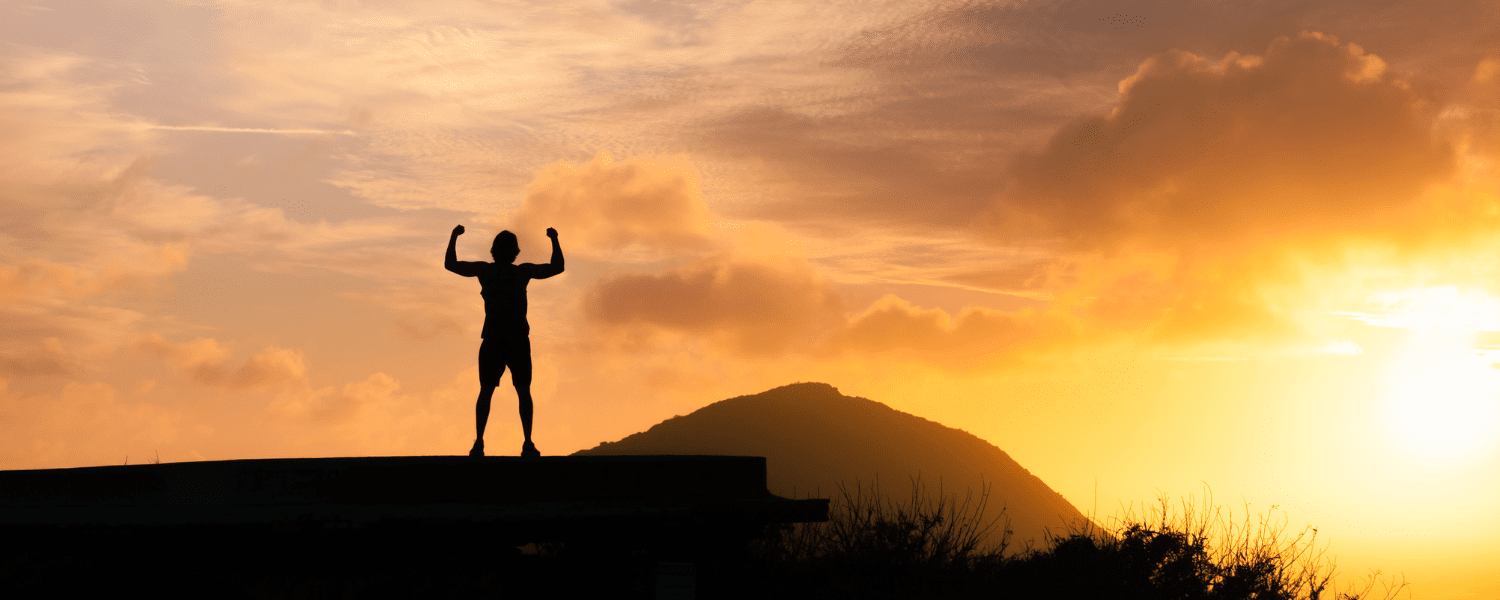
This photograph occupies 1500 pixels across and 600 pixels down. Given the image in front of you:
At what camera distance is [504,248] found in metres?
11.1

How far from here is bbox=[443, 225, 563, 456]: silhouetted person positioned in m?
11.1

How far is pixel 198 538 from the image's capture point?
27.6 feet

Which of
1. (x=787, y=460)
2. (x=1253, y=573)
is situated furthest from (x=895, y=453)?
(x=1253, y=573)

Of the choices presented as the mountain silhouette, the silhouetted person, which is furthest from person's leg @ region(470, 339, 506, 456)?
the mountain silhouette

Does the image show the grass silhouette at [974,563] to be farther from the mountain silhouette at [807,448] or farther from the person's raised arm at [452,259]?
the mountain silhouette at [807,448]

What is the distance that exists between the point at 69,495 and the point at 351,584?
2481 millimetres

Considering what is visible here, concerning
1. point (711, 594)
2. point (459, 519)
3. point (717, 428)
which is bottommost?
point (711, 594)

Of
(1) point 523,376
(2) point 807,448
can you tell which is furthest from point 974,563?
(2) point 807,448

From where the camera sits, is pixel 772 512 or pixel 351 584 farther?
pixel 772 512

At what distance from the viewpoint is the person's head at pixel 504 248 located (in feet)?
36.5

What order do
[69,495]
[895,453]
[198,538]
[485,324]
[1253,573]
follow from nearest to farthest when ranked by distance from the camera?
1. [198,538]
2. [69,495]
3. [485,324]
4. [1253,573]
5. [895,453]

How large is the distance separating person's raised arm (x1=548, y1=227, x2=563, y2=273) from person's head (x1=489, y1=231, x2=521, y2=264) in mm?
361

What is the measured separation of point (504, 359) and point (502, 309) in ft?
1.72

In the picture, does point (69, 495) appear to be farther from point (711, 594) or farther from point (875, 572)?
point (875, 572)
